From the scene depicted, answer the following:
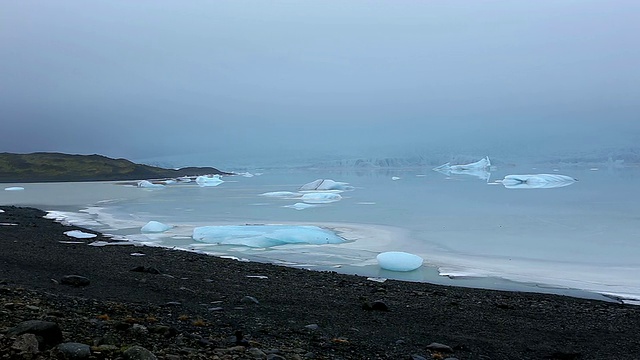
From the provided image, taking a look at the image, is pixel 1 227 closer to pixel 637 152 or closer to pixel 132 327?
pixel 132 327

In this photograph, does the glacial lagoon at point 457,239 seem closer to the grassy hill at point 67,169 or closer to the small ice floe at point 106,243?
the small ice floe at point 106,243

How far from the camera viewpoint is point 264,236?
36.3 feet

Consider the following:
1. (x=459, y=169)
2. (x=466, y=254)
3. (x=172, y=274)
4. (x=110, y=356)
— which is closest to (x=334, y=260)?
(x=466, y=254)

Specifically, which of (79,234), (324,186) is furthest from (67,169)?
(79,234)

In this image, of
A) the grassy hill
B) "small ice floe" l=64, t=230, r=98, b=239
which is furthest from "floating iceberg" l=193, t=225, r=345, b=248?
the grassy hill

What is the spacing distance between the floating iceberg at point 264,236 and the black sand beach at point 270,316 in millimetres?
2731

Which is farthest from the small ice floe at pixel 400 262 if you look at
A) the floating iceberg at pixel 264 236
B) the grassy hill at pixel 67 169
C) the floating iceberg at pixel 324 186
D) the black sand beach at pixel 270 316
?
the grassy hill at pixel 67 169

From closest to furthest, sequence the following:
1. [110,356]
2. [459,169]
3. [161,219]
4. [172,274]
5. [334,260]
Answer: [110,356], [172,274], [334,260], [161,219], [459,169]

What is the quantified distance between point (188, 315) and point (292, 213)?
1322 centimetres

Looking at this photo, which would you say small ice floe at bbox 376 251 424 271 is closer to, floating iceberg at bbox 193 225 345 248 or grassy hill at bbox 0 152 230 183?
floating iceberg at bbox 193 225 345 248

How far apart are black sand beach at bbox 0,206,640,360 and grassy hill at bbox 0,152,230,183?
56.5m

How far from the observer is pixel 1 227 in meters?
12.0

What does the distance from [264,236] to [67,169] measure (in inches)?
2466

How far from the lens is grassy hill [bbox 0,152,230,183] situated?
6041 centimetres
